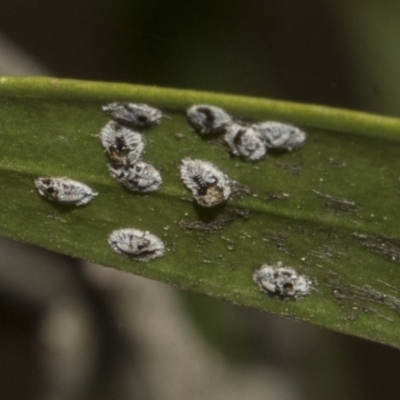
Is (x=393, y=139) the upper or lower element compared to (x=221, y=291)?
upper

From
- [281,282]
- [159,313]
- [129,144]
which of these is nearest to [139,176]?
[129,144]

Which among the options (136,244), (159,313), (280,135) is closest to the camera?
(280,135)

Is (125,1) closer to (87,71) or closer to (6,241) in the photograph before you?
(87,71)

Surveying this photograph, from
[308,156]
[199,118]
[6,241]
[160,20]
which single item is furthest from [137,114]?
[6,241]

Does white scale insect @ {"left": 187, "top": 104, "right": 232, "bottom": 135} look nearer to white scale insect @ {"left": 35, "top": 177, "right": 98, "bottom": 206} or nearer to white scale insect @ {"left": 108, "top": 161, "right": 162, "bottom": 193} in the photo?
white scale insect @ {"left": 108, "top": 161, "right": 162, "bottom": 193}

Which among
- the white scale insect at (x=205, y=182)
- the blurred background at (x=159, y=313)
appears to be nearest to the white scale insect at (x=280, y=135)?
the white scale insect at (x=205, y=182)

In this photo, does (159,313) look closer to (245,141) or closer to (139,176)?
(139,176)

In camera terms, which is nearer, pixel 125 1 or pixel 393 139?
pixel 393 139

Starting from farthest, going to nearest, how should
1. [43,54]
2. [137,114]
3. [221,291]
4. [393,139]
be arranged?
[43,54] → [221,291] → [137,114] → [393,139]
